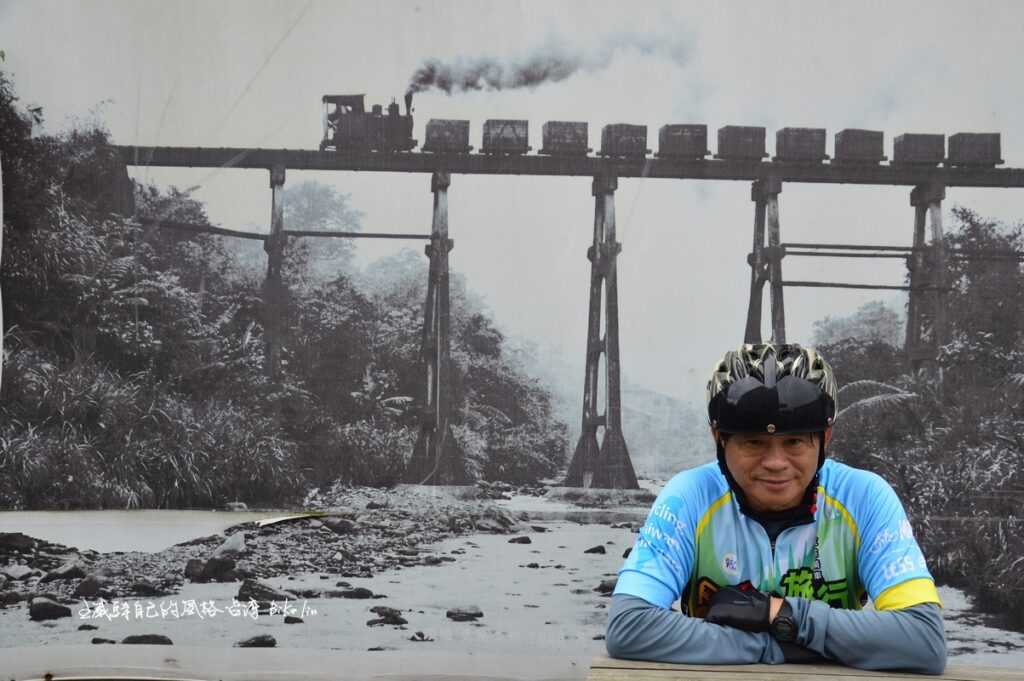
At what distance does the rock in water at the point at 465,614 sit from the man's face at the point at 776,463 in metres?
2.79

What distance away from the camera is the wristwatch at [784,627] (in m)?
1.68

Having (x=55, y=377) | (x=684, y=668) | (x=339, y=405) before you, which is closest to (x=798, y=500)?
(x=684, y=668)

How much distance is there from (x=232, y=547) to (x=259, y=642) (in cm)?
41

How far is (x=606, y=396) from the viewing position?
15.2 ft

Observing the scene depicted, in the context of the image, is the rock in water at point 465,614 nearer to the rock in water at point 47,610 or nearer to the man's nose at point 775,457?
the rock in water at point 47,610

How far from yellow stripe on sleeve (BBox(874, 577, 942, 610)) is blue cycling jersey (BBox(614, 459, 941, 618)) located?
42 mm

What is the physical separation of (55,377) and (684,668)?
3903mm

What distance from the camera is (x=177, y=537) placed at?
4.81m

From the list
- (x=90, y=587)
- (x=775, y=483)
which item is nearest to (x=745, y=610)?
(x=775, y=483)

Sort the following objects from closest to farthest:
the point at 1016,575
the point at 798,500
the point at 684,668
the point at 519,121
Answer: the point at 684,668 → the point at 798,500 → the point at 1016,575 → the point at 519,121

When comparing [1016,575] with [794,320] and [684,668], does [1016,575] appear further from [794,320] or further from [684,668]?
[684,668]

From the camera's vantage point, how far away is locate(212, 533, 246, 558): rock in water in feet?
15.4

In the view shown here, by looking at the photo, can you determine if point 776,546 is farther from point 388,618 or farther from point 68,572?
point 68,572

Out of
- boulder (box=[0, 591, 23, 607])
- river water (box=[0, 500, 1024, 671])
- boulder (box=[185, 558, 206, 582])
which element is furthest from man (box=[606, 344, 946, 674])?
boulder (box=[0, 591, 23, 607])
